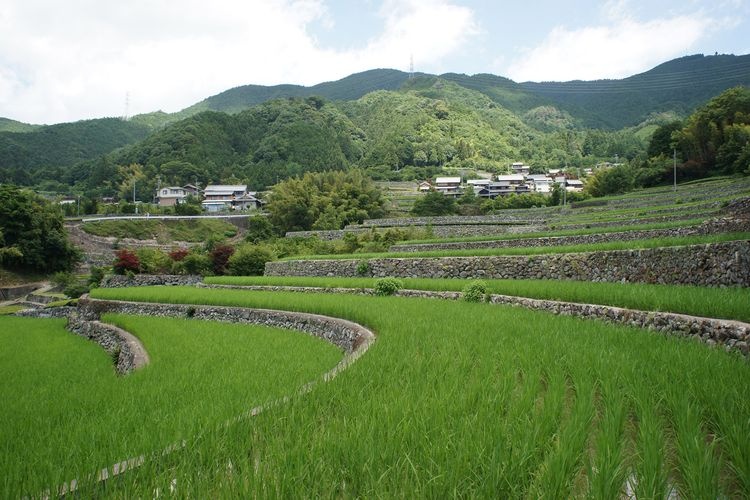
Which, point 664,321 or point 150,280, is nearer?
point 664,321

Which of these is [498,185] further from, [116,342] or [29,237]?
[116,342]

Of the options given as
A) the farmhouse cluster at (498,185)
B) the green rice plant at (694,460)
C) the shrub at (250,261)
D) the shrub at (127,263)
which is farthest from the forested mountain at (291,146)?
the green rice plant at (694,460)

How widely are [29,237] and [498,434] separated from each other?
46.8 meters

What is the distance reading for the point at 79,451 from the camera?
3322 mm

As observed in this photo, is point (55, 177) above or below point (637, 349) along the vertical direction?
above

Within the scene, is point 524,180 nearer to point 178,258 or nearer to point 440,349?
point 178,258

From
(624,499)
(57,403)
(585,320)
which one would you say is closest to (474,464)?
(624,499)

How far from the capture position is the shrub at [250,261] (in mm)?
31141

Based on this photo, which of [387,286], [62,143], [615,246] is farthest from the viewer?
[62,143]

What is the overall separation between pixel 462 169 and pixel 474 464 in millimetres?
105297

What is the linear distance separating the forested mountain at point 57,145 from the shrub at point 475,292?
10932 cm

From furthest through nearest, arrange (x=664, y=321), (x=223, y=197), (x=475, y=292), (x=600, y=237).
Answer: (x=223, y=197) < (x=600, y=237) < (x=475, y=292) < (x=664, y=321)

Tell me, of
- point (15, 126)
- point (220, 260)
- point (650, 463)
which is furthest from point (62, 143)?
point (650, 463)

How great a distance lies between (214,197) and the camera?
86188mm
